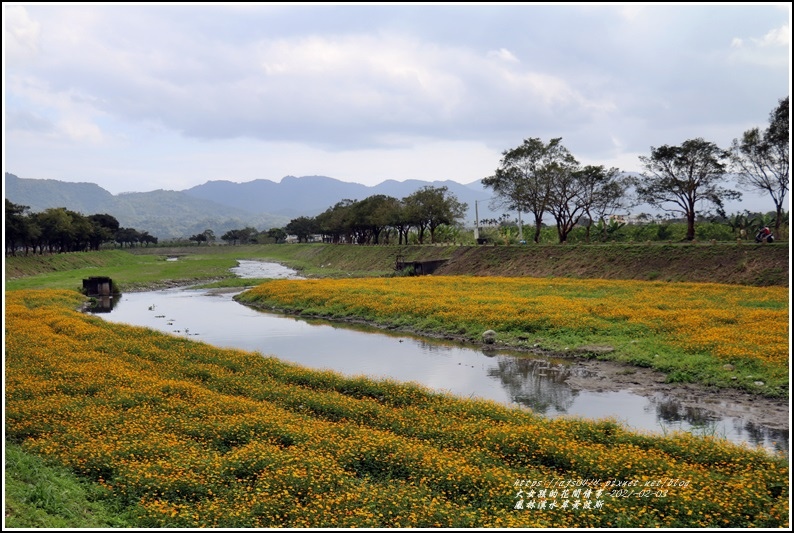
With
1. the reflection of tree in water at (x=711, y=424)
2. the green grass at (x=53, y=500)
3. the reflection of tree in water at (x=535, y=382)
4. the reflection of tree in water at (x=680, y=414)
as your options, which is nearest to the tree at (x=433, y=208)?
the reflection of tree in water at (x=535, y=382)

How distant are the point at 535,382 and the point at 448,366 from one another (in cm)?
450

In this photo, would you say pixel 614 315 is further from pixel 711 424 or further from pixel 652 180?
pixel 652 180

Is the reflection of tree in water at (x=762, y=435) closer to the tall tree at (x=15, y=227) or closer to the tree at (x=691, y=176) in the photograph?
the tree at (x=691, y=176)

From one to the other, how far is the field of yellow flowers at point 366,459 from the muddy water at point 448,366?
3271 mm

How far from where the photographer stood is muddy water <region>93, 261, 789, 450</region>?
17.9 m

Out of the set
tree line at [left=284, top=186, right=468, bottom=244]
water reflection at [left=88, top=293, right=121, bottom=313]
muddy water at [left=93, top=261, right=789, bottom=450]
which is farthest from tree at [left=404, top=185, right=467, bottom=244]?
→ muddy water at [left=93, top=261, right=789, bottom=450]

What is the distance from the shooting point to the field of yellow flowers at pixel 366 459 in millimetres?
10336

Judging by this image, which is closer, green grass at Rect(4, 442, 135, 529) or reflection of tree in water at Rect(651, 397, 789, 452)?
green grass at Rect(4, 442, 135, 529)

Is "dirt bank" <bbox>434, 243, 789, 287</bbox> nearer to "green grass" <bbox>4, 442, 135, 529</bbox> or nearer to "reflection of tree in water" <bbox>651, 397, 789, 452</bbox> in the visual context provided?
"reflection of tree in water" <bbox>651, 397, 789, 452</bbox>

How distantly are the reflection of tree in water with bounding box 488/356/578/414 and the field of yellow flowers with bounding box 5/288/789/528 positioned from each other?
327cm

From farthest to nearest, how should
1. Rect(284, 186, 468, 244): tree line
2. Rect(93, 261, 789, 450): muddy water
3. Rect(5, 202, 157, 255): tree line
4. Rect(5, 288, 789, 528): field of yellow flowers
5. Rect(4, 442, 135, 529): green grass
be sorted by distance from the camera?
1. Rect(284, 186, 468, 244): tree line
2. Rect(5, 202, 157, 255): tree line
3. Rect(93, 261, 789, 450): muddy water
4. Rect(5, 288, 789, 528): field of yellow flowers
5. Rect(4, 442, 135, 529): green grass

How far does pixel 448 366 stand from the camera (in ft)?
87.0

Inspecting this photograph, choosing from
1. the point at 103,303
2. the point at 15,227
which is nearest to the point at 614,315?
the point at 103,303

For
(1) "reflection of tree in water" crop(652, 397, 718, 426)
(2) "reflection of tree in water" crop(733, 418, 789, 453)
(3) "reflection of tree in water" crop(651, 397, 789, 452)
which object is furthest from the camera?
(1) "reflection of tree in water" crop(652, 397, 718, 426)
